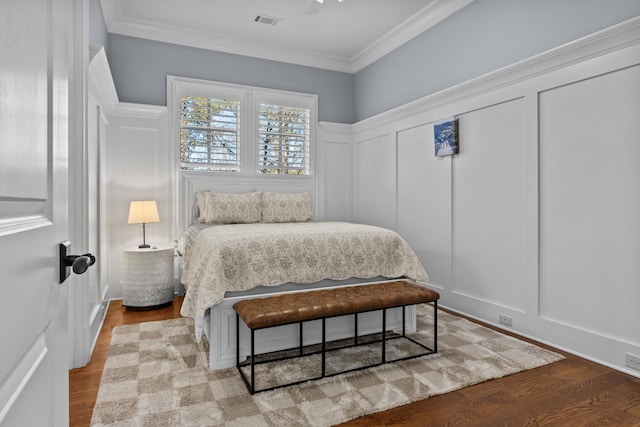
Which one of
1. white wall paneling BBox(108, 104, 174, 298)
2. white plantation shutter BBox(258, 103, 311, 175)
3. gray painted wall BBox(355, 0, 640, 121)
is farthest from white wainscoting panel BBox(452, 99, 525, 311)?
white wall paneling BBox(108, 104, 174, 298)

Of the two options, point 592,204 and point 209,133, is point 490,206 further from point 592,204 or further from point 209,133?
point 209,133

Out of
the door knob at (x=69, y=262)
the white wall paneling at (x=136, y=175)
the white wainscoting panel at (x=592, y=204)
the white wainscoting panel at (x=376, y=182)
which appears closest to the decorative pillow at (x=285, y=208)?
the white wainscoting panel at (x=376, y=182)

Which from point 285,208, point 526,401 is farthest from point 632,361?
point 285,208

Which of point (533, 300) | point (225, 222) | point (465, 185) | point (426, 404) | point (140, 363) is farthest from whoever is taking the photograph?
point (225, 222)

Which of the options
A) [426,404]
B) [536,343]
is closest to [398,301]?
[426,404]

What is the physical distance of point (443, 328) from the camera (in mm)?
3078

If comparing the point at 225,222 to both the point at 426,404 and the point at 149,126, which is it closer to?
the point at 149,126

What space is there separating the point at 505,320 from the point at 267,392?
209cm

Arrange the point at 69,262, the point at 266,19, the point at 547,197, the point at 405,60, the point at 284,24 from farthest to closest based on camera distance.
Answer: the point at 405,60 < the point at 284,24 < the point at 266,19 < the point at 547,197 < the point at 69,262

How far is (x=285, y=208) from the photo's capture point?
4.53 meters

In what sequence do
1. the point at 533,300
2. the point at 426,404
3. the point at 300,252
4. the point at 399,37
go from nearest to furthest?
the point at 426,404, the point at 300,252, the point at 533,300, the point at 399,37

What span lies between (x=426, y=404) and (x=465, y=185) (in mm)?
2143

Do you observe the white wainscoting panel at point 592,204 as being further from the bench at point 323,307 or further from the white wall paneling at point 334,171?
the white wall paneling at point 334,171

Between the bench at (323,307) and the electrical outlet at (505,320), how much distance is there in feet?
2.70
